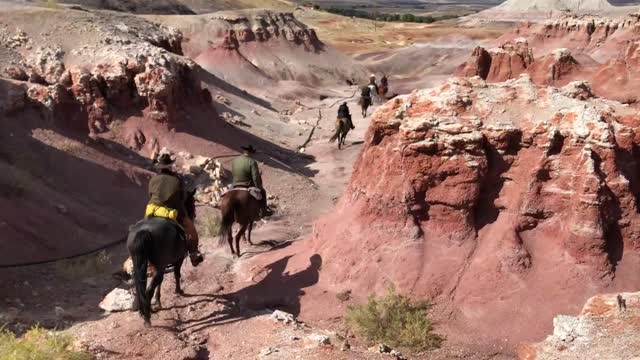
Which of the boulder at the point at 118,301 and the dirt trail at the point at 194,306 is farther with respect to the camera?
the boulder at the point at 118,301

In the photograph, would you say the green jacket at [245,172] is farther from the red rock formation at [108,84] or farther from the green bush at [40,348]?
the red rock formation at [108,84]

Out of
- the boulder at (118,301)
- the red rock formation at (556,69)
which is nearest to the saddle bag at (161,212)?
the boulder at (118,301)

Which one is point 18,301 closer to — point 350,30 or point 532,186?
point 532,186

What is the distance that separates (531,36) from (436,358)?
131 feet

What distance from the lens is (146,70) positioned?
794 inches

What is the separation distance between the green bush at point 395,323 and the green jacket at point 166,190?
3007 millimetres

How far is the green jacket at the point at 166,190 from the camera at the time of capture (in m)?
9.48

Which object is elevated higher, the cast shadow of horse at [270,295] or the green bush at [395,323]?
the green bush at [395,323]

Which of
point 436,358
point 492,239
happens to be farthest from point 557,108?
point 436,358

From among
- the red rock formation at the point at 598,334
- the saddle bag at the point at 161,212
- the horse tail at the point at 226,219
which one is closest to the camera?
the red rock formation at the point at 598,334

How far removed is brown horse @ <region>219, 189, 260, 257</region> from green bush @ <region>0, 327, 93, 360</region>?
4.51 m

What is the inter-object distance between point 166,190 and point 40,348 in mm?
2736

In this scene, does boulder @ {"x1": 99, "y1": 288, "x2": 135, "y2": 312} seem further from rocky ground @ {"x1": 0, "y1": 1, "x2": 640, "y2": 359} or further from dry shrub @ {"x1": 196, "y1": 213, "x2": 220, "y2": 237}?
dry shrub @ {"x1": 196, "y1": 213, "x2": 220, "y2": 237}

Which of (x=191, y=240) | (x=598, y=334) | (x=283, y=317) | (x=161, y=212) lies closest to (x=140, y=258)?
(x=161, y=212)
